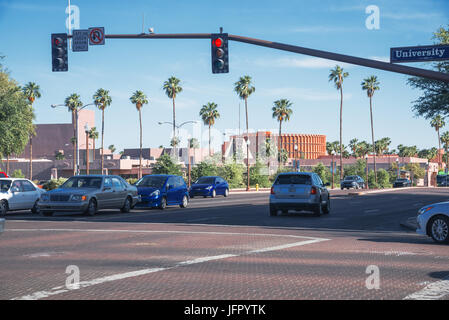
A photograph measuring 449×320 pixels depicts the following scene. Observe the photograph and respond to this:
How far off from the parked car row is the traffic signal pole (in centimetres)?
629

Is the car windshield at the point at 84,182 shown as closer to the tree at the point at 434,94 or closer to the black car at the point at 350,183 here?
the tree at the point at 434,94

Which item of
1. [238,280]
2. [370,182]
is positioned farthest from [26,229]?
[370,182]

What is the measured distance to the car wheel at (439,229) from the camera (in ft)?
43.9

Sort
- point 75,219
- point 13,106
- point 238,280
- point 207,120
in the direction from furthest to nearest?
point 207,120 < point 13,106 < point 75,219 < point 238,280

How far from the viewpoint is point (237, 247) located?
41.3ft

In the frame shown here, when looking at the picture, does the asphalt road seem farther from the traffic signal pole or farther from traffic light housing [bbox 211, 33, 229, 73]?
traffic light housing [bbox 211, 33, 229, 73]

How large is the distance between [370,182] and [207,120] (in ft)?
101

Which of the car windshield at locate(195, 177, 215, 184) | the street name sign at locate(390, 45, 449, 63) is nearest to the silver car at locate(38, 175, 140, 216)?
the street name sign at locate(390, 45, 449, 63)

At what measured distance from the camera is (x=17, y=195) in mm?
22922

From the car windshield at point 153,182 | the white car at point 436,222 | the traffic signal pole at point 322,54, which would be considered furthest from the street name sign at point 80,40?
the white car at point 436,222

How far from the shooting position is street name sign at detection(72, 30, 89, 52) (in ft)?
60.6

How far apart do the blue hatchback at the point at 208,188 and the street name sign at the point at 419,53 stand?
27.4 m

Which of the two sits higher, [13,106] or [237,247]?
[13,106]

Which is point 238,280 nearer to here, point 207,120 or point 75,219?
point 75,219
